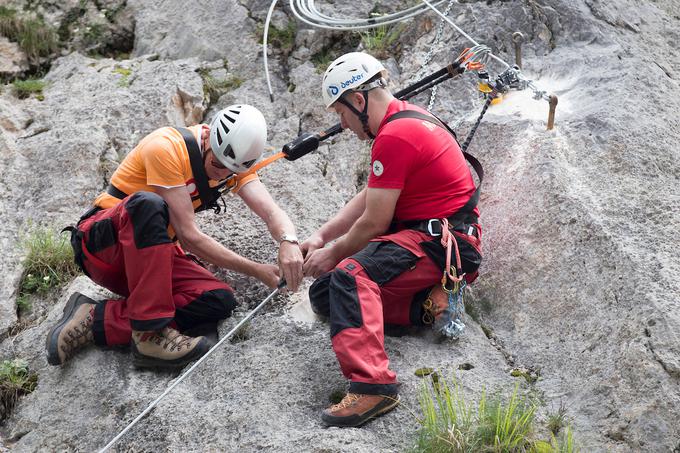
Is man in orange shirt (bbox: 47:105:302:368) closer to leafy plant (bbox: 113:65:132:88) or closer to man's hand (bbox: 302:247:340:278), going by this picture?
man's hand (bbox: 302:247:340:278)

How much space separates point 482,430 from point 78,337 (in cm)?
282

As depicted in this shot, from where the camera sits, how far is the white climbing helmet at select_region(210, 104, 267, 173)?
17.1 feet

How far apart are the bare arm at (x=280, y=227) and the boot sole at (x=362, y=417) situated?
1162 millimetres

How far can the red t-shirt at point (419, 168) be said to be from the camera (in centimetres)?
484

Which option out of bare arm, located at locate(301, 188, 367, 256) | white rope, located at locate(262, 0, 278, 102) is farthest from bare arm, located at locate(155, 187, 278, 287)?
white rope, located at locate(262, 0, 278, 102)

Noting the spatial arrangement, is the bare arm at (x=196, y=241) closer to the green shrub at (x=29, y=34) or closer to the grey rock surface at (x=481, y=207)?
the grey rock surface at (x=481, y=207)

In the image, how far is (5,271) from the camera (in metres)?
6.08

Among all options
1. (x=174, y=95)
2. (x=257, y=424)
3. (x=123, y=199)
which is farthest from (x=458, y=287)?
(x=174, y=95)

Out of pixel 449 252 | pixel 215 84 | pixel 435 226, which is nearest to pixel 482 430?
pixel 449 252

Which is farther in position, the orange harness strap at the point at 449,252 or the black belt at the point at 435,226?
the black belt at the point at 435,226

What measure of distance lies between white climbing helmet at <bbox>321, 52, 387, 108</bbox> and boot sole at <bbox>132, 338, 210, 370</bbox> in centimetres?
187

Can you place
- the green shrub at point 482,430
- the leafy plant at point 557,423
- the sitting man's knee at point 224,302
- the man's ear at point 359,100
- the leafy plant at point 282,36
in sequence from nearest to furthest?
the green shrub at point 482,430 → the leafy plant at point 557,423 → the man's ear at point 359,100 → the sitting man's knee at point 224,302 → the leafy plant at point 282,36

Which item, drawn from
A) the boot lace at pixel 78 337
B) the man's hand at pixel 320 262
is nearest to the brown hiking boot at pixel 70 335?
the boot lace at pixel 78 337

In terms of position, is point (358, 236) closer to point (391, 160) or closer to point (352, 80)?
point (391, 160)
